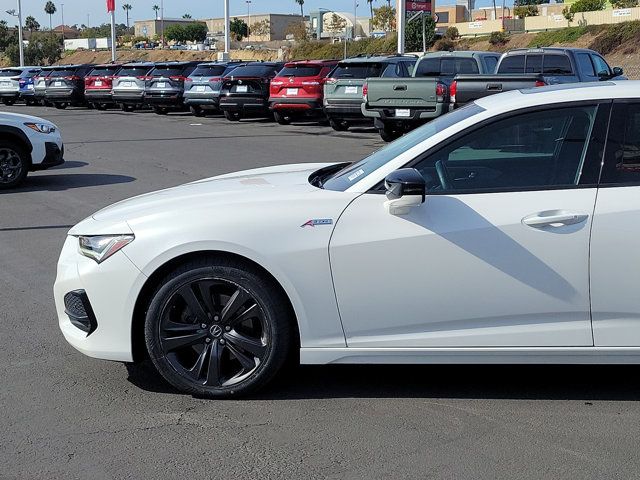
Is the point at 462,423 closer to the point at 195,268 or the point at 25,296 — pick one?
the point at 195,268

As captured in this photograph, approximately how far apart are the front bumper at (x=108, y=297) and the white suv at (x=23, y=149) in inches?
321

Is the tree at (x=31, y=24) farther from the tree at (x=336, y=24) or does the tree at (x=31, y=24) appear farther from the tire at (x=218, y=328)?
the tire at (x=218, y=328)

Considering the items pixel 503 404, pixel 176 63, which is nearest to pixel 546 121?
pixel 503 404

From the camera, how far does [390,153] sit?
4.99 metres

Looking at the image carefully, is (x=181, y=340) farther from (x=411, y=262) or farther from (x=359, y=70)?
(x=359, y=70)

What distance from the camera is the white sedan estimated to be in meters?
4.39

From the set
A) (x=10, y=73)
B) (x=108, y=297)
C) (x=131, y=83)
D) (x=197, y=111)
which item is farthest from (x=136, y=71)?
(x=108, y=297)

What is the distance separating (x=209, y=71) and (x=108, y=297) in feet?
74.7

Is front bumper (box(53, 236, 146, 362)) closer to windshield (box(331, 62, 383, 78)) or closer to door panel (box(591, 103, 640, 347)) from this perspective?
door panel (box(591, 103, 640, 347))

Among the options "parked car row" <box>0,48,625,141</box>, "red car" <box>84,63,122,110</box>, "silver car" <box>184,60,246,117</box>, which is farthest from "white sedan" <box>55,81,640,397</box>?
"red car" <box>84,63,122,110</box>

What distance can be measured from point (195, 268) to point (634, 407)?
2.36 metres

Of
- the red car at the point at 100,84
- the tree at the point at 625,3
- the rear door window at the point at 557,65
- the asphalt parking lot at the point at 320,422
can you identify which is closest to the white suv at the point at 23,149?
the asphalt parking lot at the point at 320,422

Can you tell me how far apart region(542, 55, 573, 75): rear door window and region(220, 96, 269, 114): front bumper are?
897cm

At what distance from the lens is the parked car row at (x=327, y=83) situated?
55.8 ft
